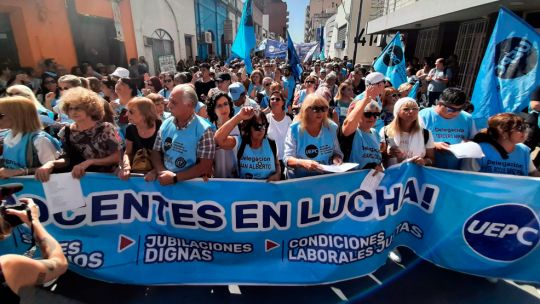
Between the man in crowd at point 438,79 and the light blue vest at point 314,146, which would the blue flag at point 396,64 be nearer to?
the man in crowd at point 438,79

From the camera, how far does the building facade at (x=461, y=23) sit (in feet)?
28.3

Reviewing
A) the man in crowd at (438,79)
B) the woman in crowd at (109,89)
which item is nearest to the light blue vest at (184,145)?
the woman in crowd at (109,89)

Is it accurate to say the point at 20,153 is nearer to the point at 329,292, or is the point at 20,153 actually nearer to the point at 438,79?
the point at 329,292

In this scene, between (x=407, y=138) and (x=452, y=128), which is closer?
(x=407, y=138)

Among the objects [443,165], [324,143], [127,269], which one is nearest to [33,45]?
[127,269]

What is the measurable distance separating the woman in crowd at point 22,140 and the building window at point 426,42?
16.4 meters

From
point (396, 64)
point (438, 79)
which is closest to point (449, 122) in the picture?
point (396, 64)

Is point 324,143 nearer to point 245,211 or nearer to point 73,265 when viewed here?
point 245,211

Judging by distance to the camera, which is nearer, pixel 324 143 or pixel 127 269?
pixel 127 269

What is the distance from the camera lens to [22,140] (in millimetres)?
2633

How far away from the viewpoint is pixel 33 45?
10.2 m

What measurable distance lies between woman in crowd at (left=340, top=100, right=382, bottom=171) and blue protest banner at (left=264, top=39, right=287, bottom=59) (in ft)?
47.2

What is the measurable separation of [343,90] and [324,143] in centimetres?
276

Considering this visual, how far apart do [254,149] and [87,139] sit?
60.3 inches
